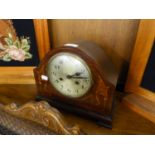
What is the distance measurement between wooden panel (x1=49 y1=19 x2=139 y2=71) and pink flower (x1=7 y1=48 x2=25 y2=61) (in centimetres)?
15

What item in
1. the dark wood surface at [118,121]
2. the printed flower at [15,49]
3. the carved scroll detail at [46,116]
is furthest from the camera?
the printed flower at [15,49]

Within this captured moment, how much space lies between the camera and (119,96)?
847 millimetres

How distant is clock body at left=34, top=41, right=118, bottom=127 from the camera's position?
25.7 inches

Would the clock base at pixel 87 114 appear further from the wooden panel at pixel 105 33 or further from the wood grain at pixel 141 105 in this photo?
the wooden panel at pixel 105 33

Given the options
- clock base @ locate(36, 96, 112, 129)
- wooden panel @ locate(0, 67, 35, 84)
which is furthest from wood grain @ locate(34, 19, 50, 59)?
clock base @ locate(36, 96, 112, 129)

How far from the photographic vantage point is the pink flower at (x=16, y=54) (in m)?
0.87

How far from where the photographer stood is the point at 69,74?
0.70m

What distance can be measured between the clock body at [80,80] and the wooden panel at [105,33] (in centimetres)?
11

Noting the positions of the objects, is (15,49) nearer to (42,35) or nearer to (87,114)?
(42,35)

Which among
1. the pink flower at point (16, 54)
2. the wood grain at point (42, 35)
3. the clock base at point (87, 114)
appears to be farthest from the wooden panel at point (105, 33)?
the clock base at point (87, 114)

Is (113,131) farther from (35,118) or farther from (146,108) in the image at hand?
(35,118)

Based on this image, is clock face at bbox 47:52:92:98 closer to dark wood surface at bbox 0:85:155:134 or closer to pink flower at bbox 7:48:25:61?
dark wood surface at bbox 0:85:155:134

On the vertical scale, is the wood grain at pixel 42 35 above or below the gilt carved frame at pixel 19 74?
above
